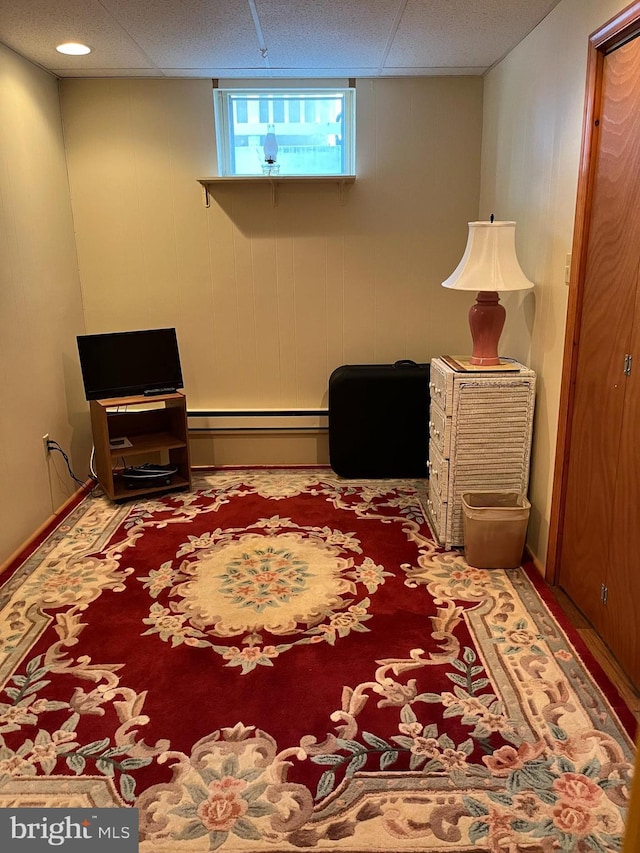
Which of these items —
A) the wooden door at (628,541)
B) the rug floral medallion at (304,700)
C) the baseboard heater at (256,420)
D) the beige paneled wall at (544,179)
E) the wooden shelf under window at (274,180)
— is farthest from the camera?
the baseboard heater at (256,420)

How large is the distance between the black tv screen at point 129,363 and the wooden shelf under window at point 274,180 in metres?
0.94

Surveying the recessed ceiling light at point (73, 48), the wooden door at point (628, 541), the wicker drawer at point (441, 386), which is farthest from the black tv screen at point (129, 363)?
the wooden door at point (628, 541)

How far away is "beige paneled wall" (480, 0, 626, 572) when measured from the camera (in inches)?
102

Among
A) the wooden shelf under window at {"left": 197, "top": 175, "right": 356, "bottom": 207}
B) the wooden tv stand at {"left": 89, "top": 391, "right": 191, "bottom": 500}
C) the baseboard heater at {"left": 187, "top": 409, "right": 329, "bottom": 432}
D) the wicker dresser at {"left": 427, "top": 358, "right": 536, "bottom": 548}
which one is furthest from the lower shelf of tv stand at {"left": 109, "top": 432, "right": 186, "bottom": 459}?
the wicker dresser at {"left": 427, "top": 358, "right": 536, "bottom": 548}

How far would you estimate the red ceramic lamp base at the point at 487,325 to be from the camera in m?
3.12

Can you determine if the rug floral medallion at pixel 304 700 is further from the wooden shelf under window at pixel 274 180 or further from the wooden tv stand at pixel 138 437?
the wooden shelf under window at pixel 274 180

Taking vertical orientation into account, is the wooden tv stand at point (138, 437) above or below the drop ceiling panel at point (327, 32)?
below

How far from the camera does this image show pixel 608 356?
2318 millimetres

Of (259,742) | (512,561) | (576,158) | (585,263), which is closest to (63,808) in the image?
(259,742)

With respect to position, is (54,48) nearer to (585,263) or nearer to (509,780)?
(585,263)

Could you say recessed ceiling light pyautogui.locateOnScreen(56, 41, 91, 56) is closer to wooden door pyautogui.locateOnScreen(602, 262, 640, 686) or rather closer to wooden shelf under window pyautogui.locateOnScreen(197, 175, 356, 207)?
wooden shelf under window pyautogui.locateOnScreen(197, 175, 356, 207)

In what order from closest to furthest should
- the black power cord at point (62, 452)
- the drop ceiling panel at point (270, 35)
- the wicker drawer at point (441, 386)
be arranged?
the drop ceiling panel at point (270, 35), the wicker drawer at point (441, 386), the black power cord at point (62, 452)

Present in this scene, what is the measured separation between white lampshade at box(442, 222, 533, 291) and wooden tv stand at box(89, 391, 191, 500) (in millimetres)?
1887
